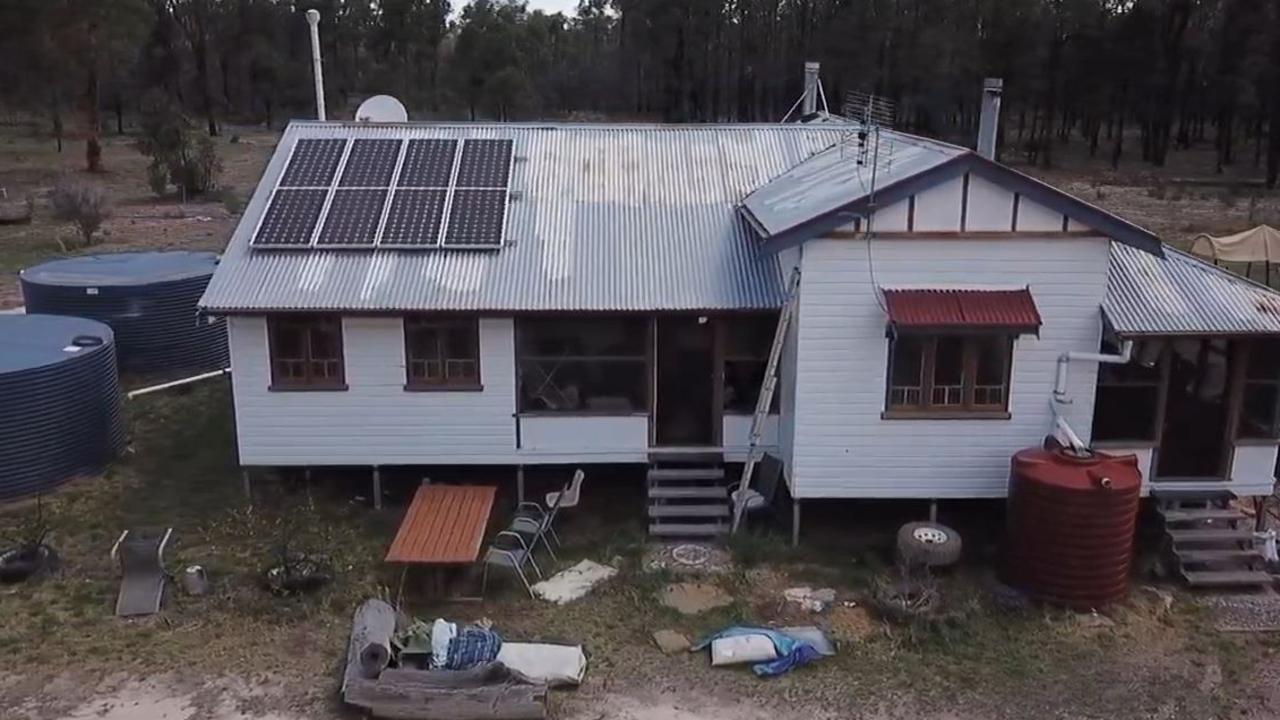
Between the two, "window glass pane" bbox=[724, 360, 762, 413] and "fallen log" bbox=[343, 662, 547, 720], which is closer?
"fallen log" bbox=[343, 662, 547, 720]

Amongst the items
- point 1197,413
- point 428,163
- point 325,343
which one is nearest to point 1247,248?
point 1197,413

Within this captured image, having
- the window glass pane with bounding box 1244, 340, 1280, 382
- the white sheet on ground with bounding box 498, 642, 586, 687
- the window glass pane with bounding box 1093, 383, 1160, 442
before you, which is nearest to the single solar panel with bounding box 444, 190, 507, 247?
the white sheet on ground with bounding box 498, 642, 586, 687

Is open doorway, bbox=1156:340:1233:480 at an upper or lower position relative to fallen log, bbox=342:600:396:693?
upper

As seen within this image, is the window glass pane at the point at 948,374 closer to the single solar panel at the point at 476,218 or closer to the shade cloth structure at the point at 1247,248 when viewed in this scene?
the single solar panel at the point at 476,218

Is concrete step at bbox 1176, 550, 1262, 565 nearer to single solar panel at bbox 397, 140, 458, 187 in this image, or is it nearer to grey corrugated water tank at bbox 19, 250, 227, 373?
single solar panel at bbox 397, 140, 458, 187

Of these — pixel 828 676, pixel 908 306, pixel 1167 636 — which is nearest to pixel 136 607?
pixel 828 676

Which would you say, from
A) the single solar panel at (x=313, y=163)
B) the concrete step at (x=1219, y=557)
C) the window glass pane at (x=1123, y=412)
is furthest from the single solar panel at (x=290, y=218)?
the concrete step at (x=1219, y=557)

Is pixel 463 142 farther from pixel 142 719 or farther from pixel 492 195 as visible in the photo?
pixel 142 719
